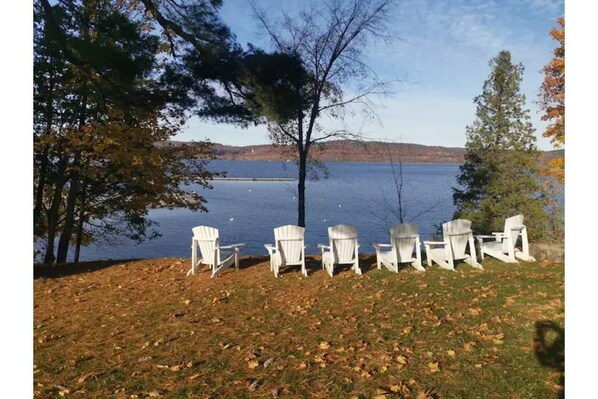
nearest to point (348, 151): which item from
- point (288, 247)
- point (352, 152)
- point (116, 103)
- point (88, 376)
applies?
point (352, 152)

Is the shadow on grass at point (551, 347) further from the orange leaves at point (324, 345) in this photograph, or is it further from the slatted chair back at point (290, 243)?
the slatted chair back at point (290, 243)

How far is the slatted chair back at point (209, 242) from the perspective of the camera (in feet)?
20.6

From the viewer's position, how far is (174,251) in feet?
47.8

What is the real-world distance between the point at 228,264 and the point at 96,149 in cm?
332

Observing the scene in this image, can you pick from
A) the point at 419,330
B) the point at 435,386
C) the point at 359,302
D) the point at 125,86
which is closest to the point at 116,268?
the point at 125,86

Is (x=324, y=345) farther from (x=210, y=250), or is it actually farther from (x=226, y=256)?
(x=226, y=256)

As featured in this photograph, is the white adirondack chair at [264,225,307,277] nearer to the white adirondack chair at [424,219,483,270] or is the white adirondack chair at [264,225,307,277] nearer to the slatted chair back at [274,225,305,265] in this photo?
the slatted chair back at [274,225,305,265]

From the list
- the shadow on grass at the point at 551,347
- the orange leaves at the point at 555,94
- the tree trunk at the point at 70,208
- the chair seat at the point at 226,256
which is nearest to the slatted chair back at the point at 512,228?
the shadow on grass at the point at 551,347

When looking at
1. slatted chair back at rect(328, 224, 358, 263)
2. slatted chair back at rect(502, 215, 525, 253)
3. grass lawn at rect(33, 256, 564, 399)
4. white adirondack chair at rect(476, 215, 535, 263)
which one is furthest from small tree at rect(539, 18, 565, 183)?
slatted chair back at rect(328, 224, 358, 263)

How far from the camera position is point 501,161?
1419 cm

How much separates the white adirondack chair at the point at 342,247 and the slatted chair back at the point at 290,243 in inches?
17.7

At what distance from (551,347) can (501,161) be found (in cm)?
1235

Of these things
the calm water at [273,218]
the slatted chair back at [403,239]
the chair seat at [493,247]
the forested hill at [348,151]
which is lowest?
the calm water at [273,218]
